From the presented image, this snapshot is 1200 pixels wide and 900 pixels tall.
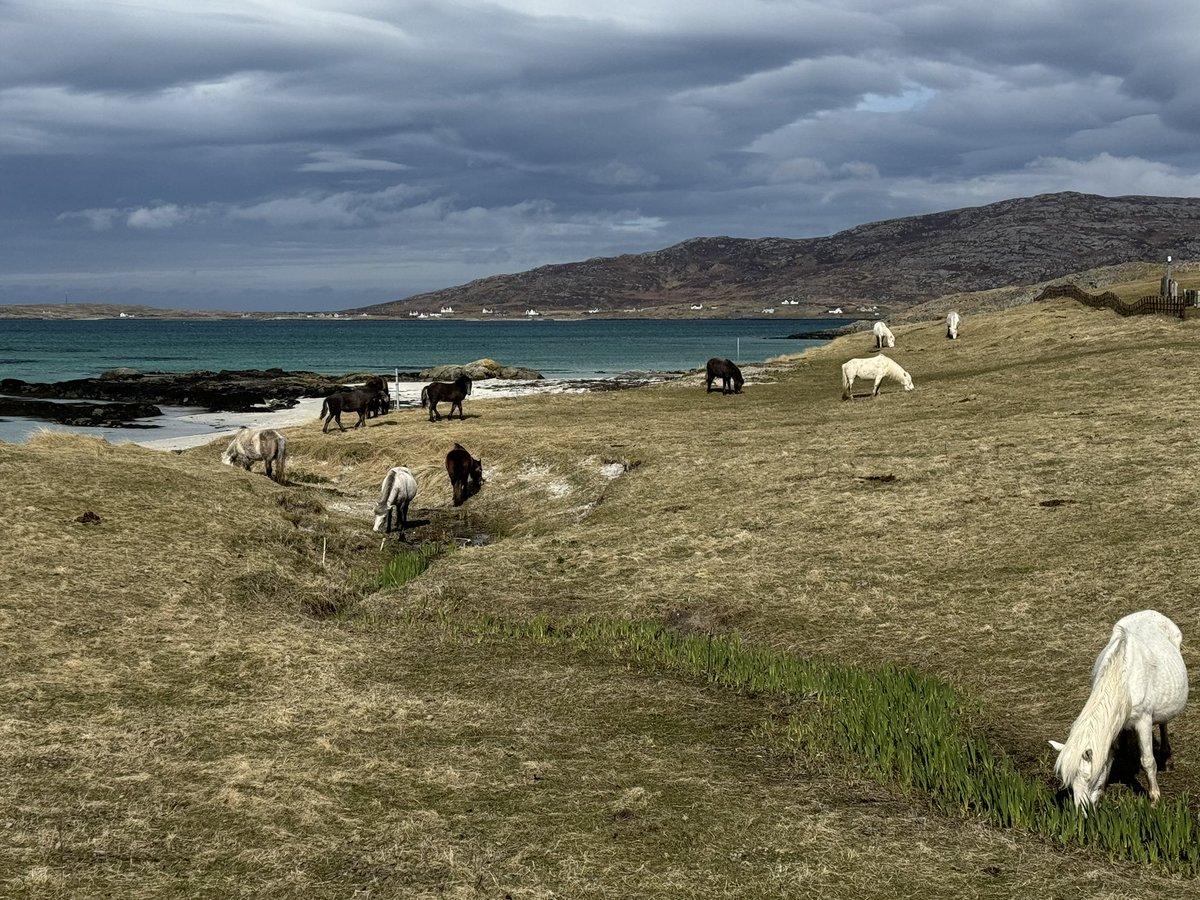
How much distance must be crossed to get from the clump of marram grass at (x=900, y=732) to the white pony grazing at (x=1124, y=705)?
31 centimetres

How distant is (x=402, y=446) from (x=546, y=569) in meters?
16.6

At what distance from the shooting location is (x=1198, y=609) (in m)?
14.7

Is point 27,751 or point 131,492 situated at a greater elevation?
point 131,492

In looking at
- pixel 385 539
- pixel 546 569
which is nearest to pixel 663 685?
pixel 546 569

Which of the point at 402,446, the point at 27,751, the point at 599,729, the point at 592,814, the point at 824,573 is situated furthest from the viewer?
the point at 402,446

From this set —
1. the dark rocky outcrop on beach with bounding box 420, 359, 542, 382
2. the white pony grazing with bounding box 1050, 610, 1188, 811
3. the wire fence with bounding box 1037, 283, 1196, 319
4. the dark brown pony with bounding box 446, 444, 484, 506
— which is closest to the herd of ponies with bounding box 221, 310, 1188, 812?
the white pony grazing with bounding box 1050, 610, 1188, 811

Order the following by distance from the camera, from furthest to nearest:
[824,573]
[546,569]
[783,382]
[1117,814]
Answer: [783,382], [546,569], [824,573], [1117,814]

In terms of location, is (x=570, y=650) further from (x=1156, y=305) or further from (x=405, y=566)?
(x=1156, y=305)

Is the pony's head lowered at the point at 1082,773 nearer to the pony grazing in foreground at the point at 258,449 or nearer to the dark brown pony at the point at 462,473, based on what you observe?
the dark brown pony at the point at 462,473

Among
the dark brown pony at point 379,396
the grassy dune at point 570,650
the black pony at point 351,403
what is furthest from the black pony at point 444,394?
the grassy dune at point 570,650

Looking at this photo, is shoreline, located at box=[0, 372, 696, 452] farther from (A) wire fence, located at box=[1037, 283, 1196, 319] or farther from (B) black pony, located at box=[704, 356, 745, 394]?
(A) wire fence, located at box=[1037, 283, 1196, 319]

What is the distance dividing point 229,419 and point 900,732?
5581 centimetres

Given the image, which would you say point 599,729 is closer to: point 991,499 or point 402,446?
point 991,499

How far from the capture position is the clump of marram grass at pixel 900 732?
952cm
